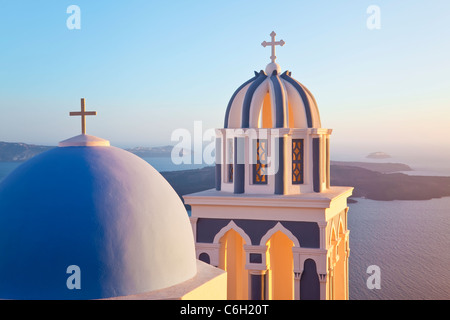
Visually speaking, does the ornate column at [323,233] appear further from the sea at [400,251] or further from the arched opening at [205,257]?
the sea at [400,251]

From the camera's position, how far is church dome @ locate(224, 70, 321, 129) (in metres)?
15.4

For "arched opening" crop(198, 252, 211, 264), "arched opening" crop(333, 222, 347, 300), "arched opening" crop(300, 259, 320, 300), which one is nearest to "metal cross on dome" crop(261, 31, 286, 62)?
"arched opening" crop(333, 222, 347, 300)

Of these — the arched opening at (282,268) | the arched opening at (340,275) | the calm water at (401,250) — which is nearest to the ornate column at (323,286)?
the arched opening at (282,268)

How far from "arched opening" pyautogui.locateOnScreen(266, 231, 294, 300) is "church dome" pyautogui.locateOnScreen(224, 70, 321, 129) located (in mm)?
3304

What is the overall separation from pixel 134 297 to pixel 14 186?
221cm

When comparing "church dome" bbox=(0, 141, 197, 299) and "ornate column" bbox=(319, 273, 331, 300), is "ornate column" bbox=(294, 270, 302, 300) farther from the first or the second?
"church dome" bbox=(0, 141, 197, 299)

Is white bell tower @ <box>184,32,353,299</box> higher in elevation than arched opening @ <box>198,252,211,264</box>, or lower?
higher

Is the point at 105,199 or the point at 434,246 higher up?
the point at 105,199

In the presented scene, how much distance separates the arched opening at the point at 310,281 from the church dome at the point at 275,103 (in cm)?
369

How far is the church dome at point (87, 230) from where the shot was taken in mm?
6727

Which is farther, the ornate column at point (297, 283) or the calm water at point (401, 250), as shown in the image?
the calm water at point (401, 250)
